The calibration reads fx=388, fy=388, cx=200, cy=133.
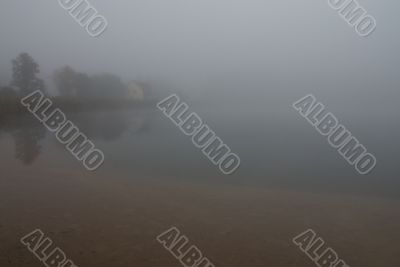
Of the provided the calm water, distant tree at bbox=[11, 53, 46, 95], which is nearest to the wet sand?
the calm water

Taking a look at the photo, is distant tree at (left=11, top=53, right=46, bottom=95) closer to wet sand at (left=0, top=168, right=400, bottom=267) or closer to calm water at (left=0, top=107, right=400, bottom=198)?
calm water at (left=0, top=107, right=400, bottom=198)

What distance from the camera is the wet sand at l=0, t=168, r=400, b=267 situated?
508 centimetres

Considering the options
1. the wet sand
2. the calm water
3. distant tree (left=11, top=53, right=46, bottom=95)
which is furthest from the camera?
distant tree (left=11, top=53, right=46, bottom=95)

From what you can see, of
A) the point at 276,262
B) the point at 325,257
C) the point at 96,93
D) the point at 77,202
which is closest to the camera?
the point at 276,262

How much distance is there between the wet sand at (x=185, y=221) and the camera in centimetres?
508

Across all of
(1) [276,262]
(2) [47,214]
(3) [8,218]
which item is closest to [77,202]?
(2) [47,214]

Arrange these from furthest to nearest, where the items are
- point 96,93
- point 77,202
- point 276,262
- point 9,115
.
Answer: point 96,93 → point 9,115 → point 77,202 → point 276,262

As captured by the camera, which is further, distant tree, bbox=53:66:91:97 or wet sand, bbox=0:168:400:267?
distant tree, bbox=53:66:91:97

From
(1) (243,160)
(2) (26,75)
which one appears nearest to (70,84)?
(2) (26,75)

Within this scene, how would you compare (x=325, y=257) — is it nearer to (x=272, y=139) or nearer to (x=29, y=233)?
(x=29, y=233)

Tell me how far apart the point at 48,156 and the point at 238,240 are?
8.34 m

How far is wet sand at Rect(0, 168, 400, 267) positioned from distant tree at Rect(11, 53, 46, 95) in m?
36.2

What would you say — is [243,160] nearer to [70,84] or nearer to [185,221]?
[185,221]

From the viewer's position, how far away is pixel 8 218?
6262 millimetres
